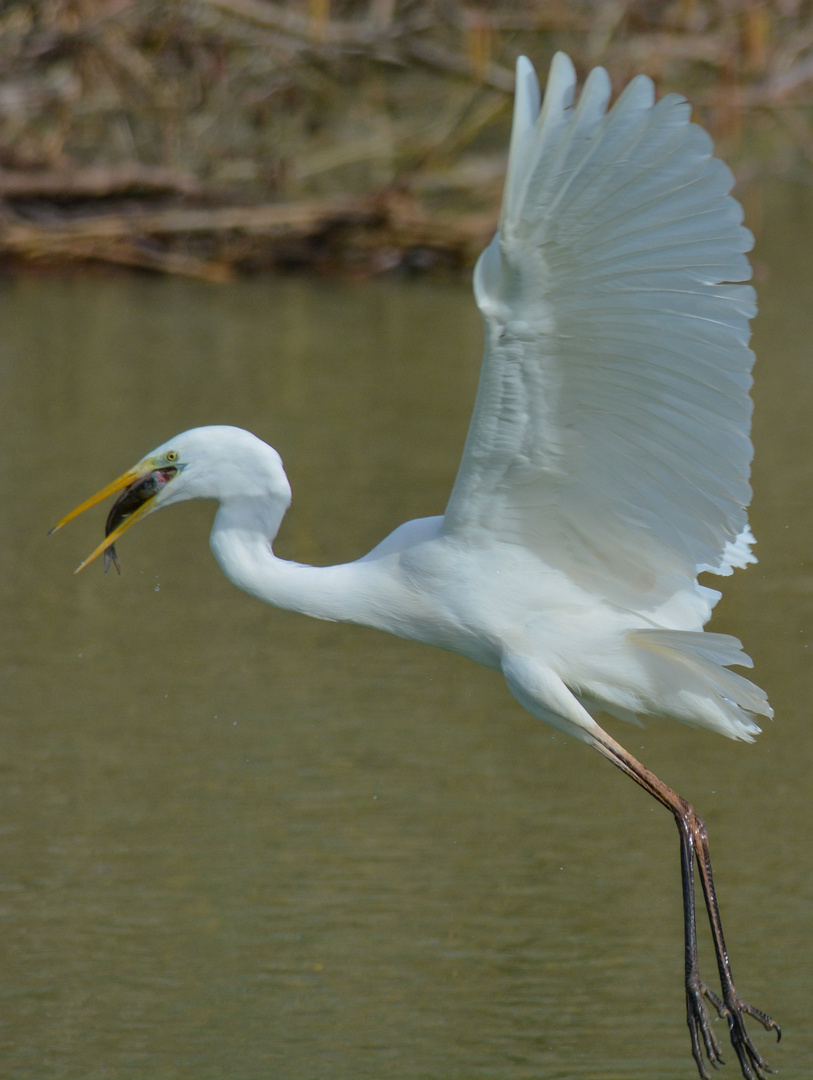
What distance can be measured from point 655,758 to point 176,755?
132cm

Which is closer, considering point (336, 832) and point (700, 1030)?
point (700, 1030)

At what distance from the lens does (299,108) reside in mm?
13297

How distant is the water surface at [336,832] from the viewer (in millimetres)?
3117

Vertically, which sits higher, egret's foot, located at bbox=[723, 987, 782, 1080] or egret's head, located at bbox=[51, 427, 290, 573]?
egret's head, located at bbox=[51, 427, 290, 573]

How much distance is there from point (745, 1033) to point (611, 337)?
52.5 inches

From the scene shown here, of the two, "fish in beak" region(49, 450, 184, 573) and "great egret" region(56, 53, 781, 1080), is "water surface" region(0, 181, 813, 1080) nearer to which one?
"great egret" region(56, 53, 781, 1080)

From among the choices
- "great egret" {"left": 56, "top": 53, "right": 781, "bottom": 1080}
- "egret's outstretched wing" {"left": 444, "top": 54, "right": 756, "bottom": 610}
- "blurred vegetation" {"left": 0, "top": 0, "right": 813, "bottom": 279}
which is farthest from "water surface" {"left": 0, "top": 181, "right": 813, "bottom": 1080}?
"blurred vegetation" {"left": 0, "top": 0, "right": 813, "bottom": 279}

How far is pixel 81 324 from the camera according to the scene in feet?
34.3

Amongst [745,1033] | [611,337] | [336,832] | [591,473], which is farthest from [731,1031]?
[611,337]

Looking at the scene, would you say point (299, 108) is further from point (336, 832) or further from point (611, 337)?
point (611, 337)

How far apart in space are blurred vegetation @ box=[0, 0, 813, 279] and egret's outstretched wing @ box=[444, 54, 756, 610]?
8.69 m

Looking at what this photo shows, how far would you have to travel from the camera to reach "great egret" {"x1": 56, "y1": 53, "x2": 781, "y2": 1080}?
2.52 m

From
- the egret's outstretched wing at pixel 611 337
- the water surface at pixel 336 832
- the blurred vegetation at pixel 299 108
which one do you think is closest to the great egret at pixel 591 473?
the egret's outstretched wing at pixel 611 337

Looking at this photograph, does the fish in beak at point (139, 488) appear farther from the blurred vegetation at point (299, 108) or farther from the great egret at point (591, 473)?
the blurred vegetation at point (299, 108)
